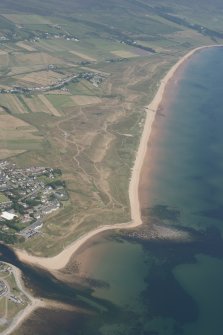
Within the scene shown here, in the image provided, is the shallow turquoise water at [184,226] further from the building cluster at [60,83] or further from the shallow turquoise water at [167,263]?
the building cluster at [60,83]

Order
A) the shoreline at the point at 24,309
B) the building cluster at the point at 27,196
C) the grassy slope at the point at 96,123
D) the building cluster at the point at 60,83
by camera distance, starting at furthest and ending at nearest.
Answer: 1. the building cluster at the point at 60,83
2. the grassy slope at the point at 96,123
3. the building cluster at the point at 27,196
4. the shoreline at the point at 24,309

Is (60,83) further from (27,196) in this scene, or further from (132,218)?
(132,218)

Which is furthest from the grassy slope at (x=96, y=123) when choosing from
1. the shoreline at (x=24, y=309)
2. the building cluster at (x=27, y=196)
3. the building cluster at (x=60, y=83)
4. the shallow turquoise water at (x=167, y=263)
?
the shoreline at (x=24, y=309)

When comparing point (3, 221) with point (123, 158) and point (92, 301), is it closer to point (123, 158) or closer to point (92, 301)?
point (92, 301)

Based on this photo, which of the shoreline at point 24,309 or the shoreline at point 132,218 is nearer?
the shoreline at point 24,309

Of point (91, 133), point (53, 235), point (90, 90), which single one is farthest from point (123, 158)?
point (90, 90)

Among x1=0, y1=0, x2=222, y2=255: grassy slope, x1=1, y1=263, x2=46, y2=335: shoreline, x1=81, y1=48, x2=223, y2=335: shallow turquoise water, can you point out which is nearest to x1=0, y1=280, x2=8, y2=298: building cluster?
x1=1, y1=263, x2=46, y2=335: shoreline

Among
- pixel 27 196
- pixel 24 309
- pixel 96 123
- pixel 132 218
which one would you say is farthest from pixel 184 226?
pixel 96 123

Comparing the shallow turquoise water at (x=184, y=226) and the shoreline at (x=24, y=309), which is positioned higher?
the shallow turquoise water at (x=184, y=226)
